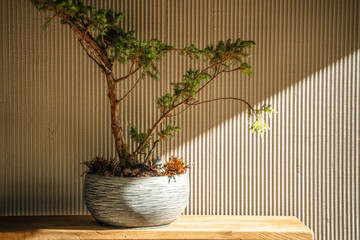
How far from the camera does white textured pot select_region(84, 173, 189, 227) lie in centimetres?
155

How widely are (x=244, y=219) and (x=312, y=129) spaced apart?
573 millimetres

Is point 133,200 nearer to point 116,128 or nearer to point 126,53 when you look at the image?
point 116,128

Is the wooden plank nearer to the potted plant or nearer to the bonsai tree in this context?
the potted plant

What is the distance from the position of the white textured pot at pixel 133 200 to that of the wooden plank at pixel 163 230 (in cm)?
4

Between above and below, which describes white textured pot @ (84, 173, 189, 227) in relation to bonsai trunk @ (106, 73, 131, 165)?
below

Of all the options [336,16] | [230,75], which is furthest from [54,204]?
[336,16]

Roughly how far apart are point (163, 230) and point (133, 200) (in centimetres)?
18

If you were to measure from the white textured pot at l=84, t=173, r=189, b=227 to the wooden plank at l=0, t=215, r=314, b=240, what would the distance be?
0.14 ft

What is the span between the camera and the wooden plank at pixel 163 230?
5.15ft

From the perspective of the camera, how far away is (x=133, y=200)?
1.55 meters

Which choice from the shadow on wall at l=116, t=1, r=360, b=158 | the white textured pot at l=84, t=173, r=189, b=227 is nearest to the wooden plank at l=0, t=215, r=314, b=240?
the white textured pot at l=84, t=173, r=189, b=227

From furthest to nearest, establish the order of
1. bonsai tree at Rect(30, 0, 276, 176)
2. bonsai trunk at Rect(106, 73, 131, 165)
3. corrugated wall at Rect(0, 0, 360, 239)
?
corrugated wall at Rect(0, 0, 360, 239)
bonsai trunk at Rect(106, 73, 131, 165)
bonsai tree at Rect(30, 0, 276, 176)

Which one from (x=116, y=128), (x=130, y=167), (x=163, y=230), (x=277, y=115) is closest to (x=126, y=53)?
(x=116, y=128)

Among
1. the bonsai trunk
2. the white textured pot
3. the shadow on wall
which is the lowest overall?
the white textured pot
